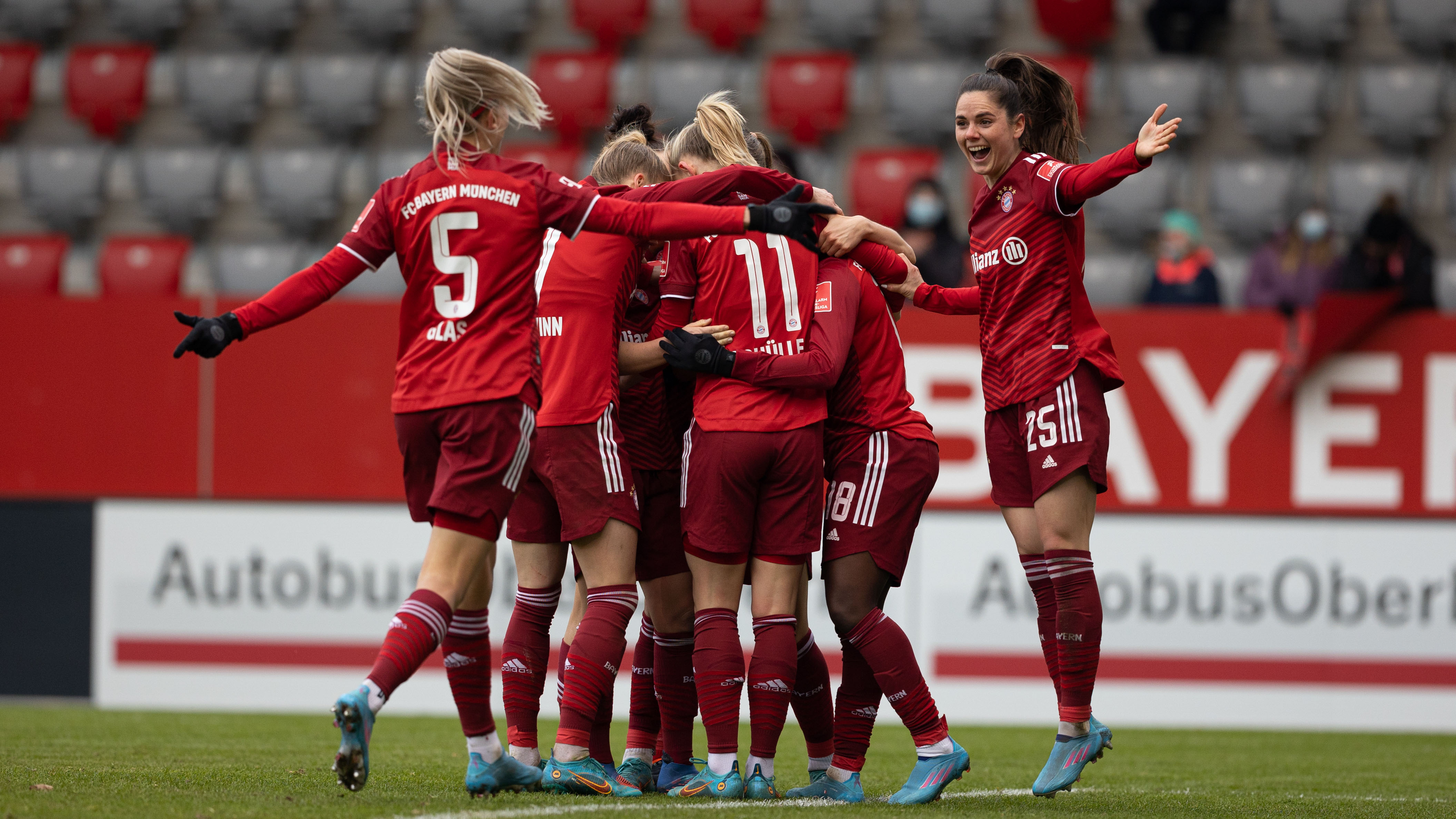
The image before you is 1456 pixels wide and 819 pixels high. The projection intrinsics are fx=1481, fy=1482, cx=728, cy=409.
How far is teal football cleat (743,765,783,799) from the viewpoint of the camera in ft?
13.7

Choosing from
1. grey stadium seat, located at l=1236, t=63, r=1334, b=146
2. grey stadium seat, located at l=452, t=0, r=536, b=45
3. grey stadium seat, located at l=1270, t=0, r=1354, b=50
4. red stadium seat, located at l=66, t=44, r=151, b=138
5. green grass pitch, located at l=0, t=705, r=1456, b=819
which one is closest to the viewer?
green grass pitch, located at l=0, t=705, r=1456, b=819

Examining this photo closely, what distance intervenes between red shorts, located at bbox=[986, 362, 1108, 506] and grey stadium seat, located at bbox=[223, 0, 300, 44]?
9.99 meters

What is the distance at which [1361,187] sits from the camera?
36.7 feet

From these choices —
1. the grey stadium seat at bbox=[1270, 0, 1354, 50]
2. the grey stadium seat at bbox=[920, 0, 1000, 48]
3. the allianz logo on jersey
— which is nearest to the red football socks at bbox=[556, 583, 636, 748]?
the allianz logo on jersey

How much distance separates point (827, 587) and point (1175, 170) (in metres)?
8.22

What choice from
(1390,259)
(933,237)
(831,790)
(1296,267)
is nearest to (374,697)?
(831,790)

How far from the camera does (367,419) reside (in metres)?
8.53

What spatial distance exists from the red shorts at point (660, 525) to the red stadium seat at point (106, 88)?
9452 mm

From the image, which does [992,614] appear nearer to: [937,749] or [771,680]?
[937,749]

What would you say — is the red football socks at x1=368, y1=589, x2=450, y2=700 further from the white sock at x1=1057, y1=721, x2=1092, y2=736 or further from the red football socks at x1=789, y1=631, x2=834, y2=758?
the white sock at x1=1057, y1=721, x2=1092, y2=736

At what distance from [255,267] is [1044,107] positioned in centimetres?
794

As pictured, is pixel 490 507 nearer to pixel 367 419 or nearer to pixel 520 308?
pixel 520 308

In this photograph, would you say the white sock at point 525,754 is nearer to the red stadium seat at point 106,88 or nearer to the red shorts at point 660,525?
the red shorts at point 660,525

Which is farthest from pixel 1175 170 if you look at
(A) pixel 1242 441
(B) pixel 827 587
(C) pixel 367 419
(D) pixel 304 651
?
(B) pixel 827 587
